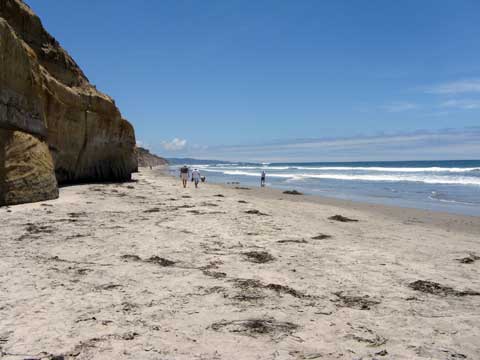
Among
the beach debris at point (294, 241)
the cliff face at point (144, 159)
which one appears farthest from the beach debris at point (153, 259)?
the cliff face at point (144, 159)

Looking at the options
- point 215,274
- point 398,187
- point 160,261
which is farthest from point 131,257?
point 398,187

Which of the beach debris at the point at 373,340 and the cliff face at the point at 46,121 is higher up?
the cliff face at the point at 46,121

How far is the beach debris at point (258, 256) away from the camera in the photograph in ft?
20.5

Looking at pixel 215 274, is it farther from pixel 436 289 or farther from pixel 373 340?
pixel 436 289

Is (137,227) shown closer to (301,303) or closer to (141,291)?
(141,291)

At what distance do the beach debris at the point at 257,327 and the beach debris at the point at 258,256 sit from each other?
2.29 m

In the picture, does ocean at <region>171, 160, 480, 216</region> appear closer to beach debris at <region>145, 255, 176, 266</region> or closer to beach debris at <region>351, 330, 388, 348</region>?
beach debris at <region>145, 255, 176, 266</region>

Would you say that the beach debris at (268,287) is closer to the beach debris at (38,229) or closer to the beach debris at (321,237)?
the beach debris at (321,237)

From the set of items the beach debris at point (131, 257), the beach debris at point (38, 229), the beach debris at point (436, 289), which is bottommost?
the beach debris at point (436, 289)

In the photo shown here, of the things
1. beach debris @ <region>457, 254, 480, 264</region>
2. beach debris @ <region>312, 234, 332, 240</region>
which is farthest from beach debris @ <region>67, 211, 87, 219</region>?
beach debris @ <region>457, 254, 480, 264</region>

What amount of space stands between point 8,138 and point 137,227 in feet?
15.0

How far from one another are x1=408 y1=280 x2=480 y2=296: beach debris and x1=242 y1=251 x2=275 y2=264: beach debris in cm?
215

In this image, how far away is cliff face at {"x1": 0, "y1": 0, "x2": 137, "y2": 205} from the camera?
10.3 m

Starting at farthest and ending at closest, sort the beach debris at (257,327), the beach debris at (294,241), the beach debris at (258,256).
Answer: the beach debris at (294,241) < the beach debris at (258,256) < the beach debris at (257,327)
